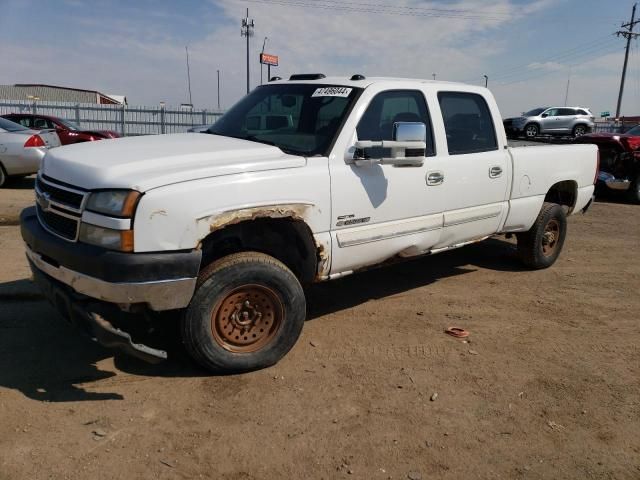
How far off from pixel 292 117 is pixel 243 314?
1.65m

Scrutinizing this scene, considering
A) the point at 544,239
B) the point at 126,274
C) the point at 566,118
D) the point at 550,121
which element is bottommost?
the point at 544,239

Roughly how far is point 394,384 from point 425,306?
1575mm

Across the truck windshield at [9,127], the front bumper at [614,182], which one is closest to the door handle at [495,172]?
the front bumper at [614,182]

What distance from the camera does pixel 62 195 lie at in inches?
130

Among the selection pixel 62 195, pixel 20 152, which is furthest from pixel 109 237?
pixel 20 152

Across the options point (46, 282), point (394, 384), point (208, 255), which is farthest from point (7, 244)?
point (394, 384)

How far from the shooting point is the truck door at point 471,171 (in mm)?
4684

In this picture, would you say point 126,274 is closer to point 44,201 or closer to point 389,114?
point 44,201

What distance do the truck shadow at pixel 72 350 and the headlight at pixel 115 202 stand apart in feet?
3.76

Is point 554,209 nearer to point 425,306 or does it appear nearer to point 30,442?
point 425,306

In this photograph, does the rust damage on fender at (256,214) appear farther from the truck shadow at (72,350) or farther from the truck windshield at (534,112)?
the truck windshield at (534,112)

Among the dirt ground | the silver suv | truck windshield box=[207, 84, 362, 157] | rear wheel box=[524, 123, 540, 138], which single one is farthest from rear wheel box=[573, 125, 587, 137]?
truck windshield box=[207, 84, 362, 157]

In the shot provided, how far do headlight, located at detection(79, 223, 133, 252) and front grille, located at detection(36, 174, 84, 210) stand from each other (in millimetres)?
177

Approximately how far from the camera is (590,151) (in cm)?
636
